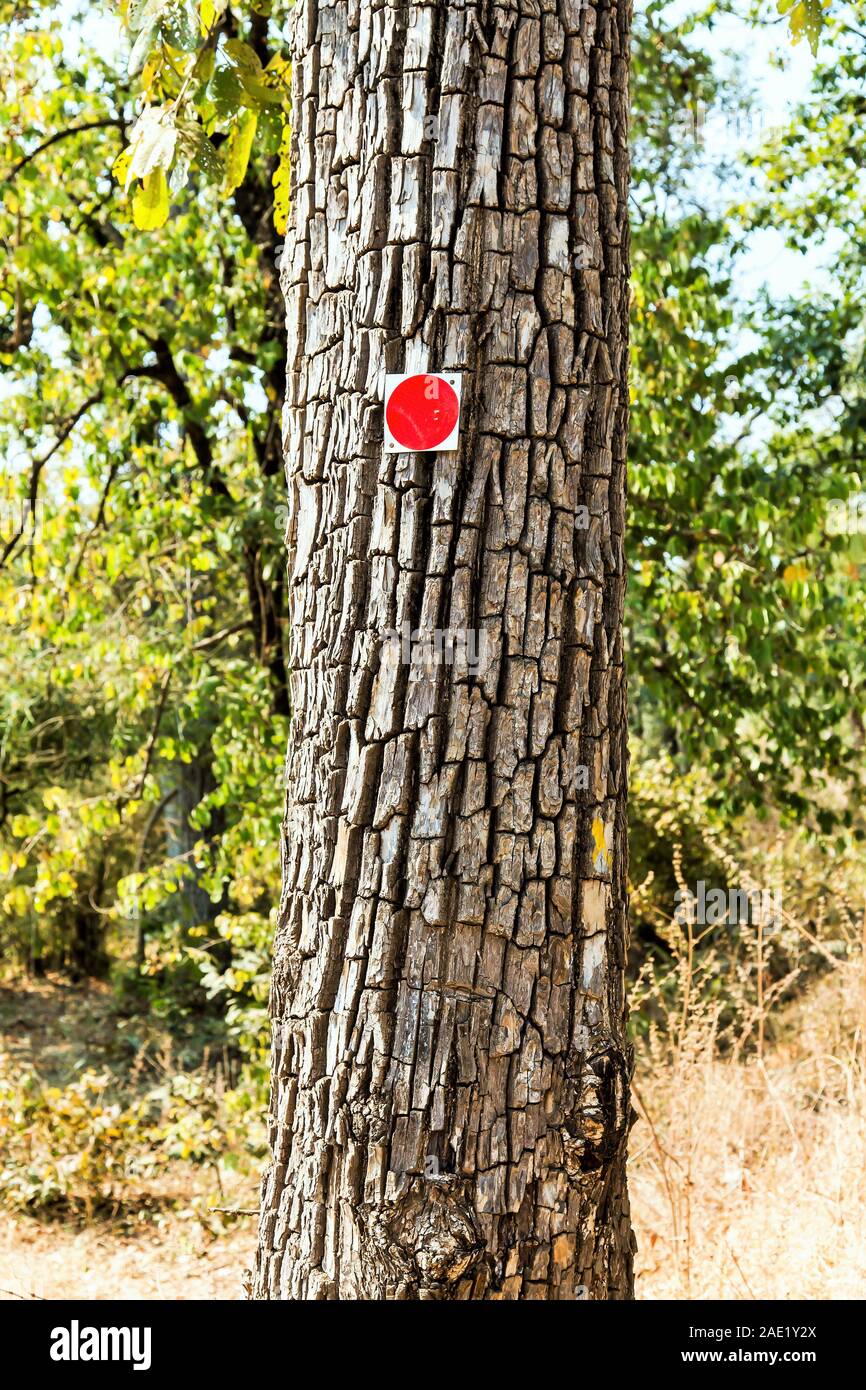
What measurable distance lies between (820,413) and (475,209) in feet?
21.8

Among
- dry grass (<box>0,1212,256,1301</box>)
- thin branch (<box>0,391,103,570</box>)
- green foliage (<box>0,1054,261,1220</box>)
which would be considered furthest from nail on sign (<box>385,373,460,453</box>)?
green foliage (<box>0,1054,261,1220</box>)

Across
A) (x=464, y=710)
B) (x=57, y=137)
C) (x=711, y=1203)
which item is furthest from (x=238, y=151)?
(x=711, y=1203)

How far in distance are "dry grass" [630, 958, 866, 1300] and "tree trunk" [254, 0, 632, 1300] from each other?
137 cm

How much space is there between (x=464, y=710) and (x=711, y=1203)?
3138mm

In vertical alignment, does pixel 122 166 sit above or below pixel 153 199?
above

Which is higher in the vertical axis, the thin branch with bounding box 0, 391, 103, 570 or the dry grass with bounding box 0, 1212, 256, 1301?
the thin branch with bounding box 0, 391, 103, 570

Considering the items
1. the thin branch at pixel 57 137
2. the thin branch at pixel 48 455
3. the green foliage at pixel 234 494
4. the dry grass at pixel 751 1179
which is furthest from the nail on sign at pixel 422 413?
the thin branch at pixel 48 455

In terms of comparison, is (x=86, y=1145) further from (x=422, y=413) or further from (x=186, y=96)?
(x=422, y=413)

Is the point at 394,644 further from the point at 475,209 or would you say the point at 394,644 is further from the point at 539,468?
the point at 475,209

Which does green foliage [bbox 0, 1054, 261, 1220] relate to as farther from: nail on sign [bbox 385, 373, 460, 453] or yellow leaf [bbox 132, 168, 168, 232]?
nail on sign [bbox 385, 373, 460, 453]

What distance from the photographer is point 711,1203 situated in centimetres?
416

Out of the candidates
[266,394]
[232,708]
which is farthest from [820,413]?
[232,708]

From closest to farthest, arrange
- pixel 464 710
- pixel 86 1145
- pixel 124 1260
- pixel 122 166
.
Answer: pixel 464 710 < pixel 122 166 < pixel 124 1260 < pixel 86 1145

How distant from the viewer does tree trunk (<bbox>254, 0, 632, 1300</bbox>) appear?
1.64 metres
